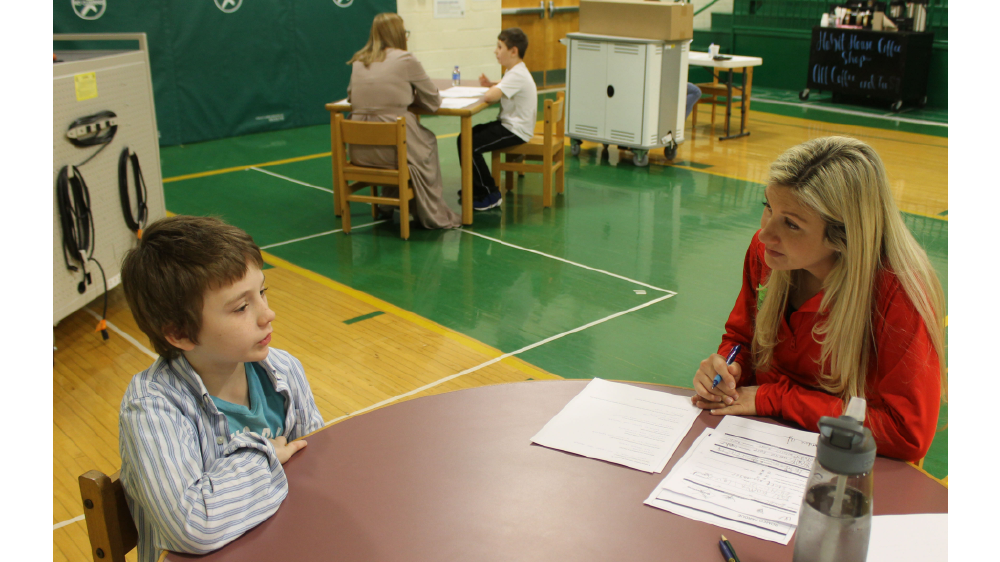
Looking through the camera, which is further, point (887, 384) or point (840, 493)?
point (887, 384)

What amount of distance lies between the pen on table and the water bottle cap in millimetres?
258

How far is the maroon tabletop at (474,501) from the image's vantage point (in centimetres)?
120

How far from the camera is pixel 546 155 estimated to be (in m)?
5.97

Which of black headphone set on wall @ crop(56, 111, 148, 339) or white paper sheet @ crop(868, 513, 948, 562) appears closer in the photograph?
white paper sheet @ crop(868, 513, 948, 562)

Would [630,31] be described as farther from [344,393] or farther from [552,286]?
[344,393]

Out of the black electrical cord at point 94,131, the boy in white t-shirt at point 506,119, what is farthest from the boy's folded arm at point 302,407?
the boy in white t-shirt at point 506,119

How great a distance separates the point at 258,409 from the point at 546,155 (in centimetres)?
466

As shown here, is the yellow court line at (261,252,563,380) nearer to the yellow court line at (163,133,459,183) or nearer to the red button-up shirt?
the red button-up shirt

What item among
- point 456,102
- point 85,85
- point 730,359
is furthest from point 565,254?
point 730,359

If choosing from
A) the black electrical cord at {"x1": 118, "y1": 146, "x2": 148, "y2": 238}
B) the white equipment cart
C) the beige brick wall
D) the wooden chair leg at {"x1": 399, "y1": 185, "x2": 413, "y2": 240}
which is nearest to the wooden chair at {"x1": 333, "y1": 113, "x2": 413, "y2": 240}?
the wooden chair leg at {"x1": 399, "y1": 185, "x2": 413, "y2": 240}

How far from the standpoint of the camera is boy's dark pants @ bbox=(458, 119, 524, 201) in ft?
19.3

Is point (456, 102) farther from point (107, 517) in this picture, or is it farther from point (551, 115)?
point (107, 517)

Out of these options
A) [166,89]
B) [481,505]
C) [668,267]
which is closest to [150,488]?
[481,505]

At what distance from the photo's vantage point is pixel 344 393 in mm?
3316
